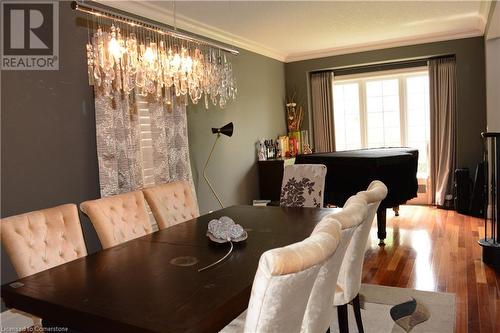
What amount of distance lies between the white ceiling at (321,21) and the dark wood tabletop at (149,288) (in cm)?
266

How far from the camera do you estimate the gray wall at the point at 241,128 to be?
5098 mm

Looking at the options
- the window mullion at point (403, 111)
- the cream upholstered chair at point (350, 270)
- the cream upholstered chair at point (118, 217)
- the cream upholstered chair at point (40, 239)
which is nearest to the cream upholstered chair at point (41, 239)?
the cream upholstered chair at point (40, 239)

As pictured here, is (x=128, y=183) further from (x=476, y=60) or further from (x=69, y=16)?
(x=476, y=60)

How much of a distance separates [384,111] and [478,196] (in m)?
2.15

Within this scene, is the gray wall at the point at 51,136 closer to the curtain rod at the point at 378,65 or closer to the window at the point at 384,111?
the curtain rod at the point at 378,65

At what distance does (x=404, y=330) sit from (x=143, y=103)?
3.17 m

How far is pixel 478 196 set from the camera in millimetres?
5820

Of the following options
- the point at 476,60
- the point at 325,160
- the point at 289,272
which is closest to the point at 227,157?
the point at 325,160

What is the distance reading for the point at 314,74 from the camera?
24.3 feet

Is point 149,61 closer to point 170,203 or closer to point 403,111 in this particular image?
point 170,203

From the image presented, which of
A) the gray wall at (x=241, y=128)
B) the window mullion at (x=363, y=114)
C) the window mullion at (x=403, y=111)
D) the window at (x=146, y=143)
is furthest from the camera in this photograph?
the window mullion at (x=363, y=114)

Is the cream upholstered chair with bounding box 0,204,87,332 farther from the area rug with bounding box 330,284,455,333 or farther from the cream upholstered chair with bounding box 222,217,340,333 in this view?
the area rug with bounding box 330,284,455,333

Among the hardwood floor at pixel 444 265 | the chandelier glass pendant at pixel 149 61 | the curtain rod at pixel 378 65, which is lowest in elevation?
the hardwood floor at pixel 444 265

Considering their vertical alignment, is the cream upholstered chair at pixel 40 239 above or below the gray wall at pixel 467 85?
below
